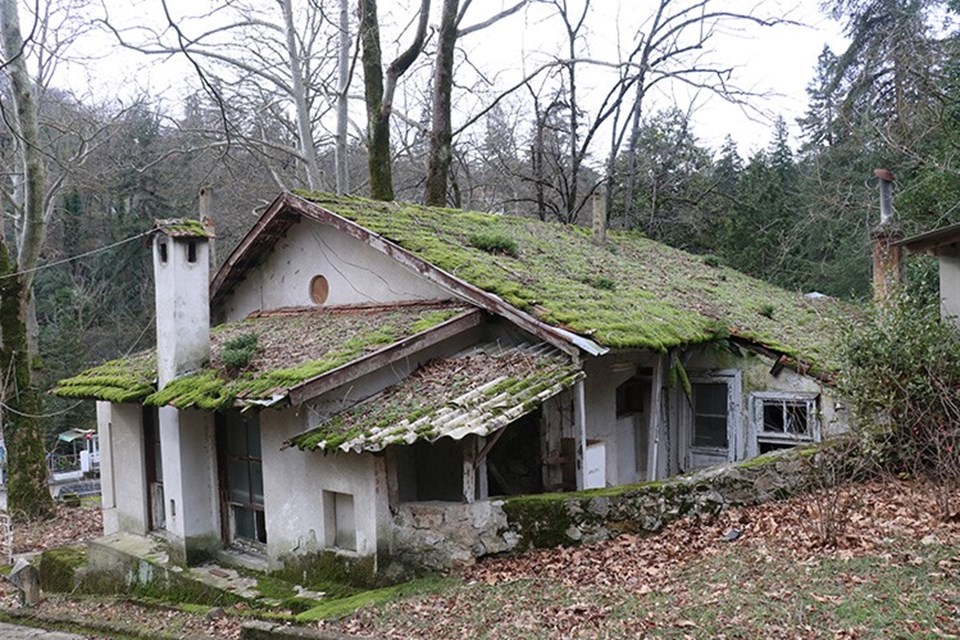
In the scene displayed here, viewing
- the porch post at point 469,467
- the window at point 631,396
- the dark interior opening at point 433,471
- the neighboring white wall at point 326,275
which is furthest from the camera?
the window at point 631,396

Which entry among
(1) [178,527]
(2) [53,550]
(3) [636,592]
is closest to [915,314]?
(3) [636,592]

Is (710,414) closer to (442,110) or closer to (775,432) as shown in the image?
(775,432)

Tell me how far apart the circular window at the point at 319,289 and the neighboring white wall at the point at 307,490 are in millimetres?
3131

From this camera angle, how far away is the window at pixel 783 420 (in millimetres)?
12491

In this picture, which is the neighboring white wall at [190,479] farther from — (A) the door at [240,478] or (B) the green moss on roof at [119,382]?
(B) the green moss on roof at [119,382]

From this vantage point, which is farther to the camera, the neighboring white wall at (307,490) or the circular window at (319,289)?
the circular window at (319,289)

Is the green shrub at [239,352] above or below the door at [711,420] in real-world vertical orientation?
above

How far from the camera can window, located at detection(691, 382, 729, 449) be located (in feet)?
44.8

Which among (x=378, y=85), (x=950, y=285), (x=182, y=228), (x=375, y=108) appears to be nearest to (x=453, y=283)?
(x=182, y=228)

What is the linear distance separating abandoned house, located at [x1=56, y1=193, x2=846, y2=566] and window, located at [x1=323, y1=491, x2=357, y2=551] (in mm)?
27

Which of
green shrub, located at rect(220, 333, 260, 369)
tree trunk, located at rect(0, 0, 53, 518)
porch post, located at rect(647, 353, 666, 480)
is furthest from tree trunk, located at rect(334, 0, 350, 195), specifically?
porch post, located at rect(647, 353, 666, 480)

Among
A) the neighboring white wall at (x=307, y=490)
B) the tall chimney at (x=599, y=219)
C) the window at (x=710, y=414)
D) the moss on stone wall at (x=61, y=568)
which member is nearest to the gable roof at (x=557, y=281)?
the tall chimney at (x=599, y=219)

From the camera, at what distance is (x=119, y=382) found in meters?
12.4

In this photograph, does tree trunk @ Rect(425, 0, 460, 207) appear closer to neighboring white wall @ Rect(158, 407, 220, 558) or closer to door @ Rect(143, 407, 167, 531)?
door @ Rect(143, 407, 167, 531)
